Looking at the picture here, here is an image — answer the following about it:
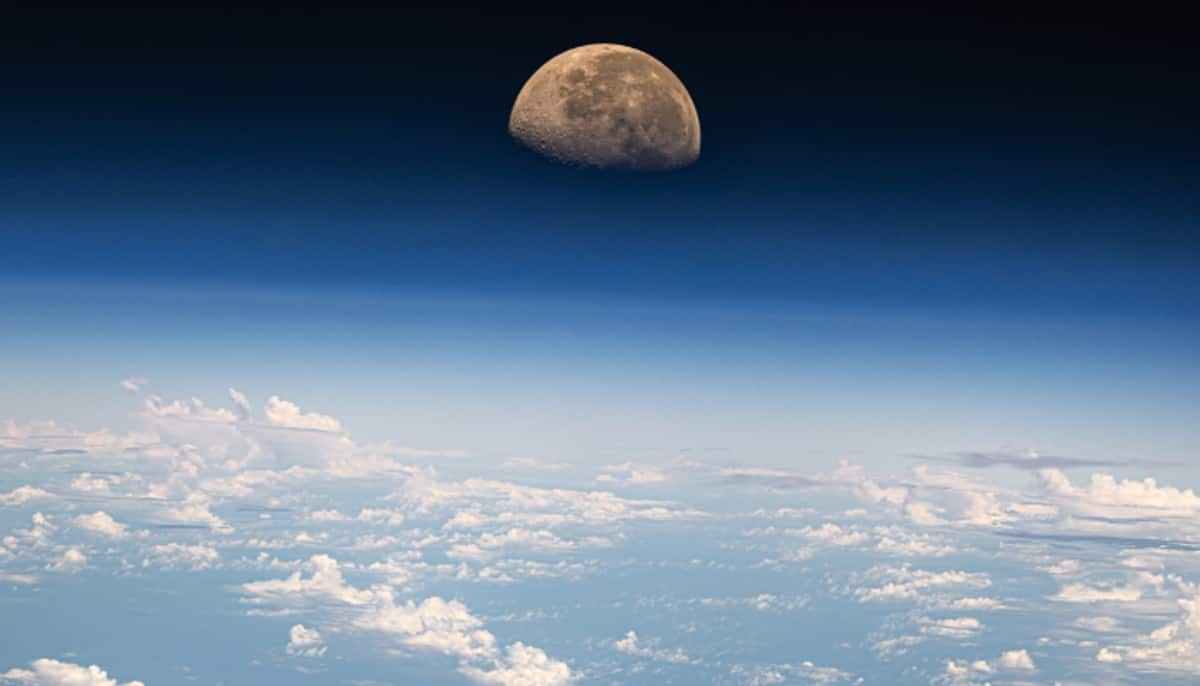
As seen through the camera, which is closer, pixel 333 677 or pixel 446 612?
pixel 333 677

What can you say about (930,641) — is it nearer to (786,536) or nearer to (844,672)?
(844,672)

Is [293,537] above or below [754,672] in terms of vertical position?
above

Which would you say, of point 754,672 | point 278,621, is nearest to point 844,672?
point 754,672

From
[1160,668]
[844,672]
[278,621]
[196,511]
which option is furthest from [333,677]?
[1160,668]

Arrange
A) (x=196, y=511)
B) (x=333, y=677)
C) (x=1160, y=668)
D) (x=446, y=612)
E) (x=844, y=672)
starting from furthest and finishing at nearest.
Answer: (x=196, y=511)
(x=446, y=612)
(x=1160, y=668)
(x=844, y=672)
(x=333, y=677)

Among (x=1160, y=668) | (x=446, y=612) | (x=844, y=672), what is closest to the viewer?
(x=844, y=672)

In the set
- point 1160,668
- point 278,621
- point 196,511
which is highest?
point 196,511
